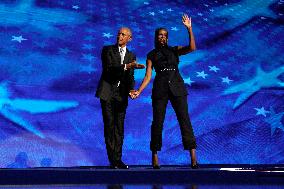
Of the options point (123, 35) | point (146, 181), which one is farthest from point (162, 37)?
point (146, 181)

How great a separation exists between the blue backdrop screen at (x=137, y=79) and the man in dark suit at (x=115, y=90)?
0.89 metres

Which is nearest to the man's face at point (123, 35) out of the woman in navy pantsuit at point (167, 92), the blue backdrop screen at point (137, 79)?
the woman in navy pantsuit at point (167, 92)

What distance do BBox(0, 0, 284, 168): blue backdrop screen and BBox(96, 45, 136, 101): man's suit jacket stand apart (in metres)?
0.93

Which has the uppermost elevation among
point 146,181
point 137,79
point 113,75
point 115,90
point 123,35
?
point 123,35

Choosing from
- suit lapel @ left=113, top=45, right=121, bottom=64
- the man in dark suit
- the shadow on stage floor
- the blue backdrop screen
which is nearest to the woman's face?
the man in dark suit

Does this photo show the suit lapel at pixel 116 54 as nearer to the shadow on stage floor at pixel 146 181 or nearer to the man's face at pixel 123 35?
the man's face at pixel 123 35

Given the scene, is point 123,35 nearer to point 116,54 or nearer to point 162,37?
point 116,54

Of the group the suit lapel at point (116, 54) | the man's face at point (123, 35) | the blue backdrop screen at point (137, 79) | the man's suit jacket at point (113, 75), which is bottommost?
the blue backdrop screen at point (137, 79)

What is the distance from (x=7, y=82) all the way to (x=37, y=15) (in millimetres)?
711

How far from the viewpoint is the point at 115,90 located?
14.9ft

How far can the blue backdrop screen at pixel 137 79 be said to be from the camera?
5.28 meters

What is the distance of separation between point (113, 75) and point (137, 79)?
1096 millimetres

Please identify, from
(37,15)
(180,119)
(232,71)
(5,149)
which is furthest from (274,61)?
(5,149)

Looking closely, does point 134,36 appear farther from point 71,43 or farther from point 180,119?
point 180,119
